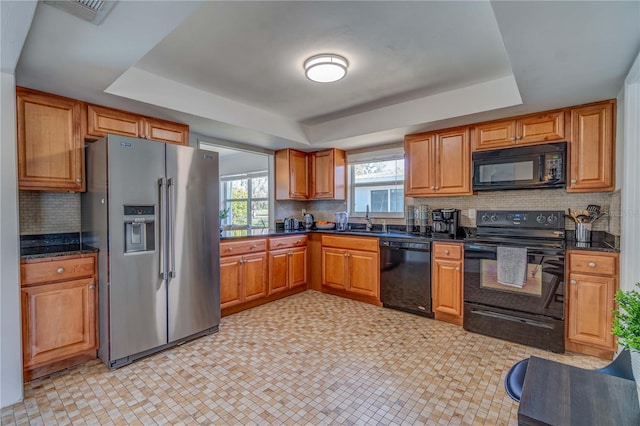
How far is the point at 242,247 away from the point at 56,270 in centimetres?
166

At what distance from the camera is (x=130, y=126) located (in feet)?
9.25

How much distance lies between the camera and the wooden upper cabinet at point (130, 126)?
8.63 ft

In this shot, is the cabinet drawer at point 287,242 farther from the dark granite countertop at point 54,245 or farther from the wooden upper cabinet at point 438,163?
the dark granite countertop at point 54,245

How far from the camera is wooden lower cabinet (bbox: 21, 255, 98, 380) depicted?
2119mm

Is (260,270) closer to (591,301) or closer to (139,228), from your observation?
(139,228)

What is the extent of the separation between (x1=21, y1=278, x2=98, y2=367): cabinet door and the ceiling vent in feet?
5.90

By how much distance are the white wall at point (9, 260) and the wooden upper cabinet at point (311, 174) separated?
2983 millimetres

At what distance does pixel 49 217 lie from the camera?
267 centimetres

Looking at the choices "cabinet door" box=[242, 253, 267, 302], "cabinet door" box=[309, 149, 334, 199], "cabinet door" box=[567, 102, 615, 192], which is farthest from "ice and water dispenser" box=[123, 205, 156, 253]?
"cabinet door" box=[567, 102, 615, 192]

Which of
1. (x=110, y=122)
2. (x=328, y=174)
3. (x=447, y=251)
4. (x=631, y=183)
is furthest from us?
(x=328, y=174)

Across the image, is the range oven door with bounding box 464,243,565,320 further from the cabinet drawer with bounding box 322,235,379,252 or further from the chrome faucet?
the chrome faucet

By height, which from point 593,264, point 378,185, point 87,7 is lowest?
point 593,264

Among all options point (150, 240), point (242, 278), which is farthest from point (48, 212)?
point (242, 278)

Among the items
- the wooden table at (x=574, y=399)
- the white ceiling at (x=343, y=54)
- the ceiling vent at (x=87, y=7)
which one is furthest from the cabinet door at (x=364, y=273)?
the ceiling vent at (x=87, y=7)
